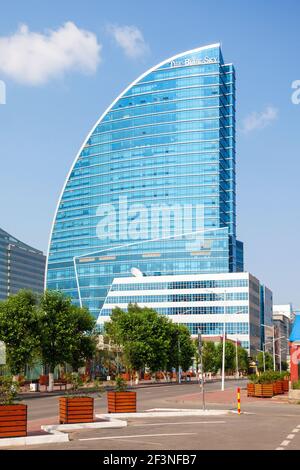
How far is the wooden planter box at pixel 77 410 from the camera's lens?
25.7 m

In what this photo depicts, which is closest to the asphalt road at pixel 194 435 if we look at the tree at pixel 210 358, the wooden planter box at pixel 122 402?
the wooden planter box at pixel 122 402

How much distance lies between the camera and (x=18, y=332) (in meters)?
67.2

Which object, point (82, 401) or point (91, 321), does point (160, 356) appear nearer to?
point (91, 321)

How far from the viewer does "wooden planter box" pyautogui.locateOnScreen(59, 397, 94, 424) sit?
25672mm

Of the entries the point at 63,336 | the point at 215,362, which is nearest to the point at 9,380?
the point at 63,336

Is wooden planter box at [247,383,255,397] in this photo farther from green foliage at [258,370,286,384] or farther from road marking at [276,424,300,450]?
road marking at [276,424,300,450]

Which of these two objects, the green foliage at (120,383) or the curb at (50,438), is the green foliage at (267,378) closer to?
the green foliage at (120,383)

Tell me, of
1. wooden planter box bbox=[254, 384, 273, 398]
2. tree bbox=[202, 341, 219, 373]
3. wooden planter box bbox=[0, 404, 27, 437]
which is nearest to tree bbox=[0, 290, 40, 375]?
wooden planter box bbox=[254, 384, 273, 398]

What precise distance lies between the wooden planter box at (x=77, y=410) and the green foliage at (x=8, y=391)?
384 cm

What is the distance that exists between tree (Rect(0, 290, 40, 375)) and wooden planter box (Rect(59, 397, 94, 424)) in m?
42.1

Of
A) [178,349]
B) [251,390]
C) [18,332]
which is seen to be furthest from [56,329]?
[178,349]

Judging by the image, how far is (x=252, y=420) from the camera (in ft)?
98.9

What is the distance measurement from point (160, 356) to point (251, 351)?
10442cm
